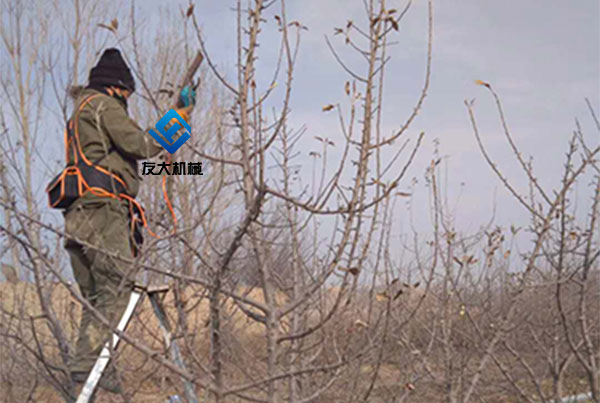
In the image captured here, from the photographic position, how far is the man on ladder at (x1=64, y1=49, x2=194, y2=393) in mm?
2557

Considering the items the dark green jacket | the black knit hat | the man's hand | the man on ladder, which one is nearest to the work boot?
the man on ladder

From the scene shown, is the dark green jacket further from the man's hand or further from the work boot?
the work boot

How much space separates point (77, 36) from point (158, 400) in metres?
6.61

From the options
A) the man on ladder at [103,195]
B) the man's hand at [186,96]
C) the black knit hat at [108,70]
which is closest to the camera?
the man's hand at [186,96]

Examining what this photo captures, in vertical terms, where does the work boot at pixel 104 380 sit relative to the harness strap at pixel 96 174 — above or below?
below

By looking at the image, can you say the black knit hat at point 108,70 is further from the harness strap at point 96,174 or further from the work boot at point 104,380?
the work boot at point 104,380

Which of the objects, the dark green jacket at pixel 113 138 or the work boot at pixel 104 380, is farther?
the dark green jacket at pixel 113 138

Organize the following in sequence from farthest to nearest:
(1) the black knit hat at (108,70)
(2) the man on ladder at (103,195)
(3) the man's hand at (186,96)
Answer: (1) the black knit hat at (108,70) < (2) the man on ladder at (103,195) < (3) the man's hand at (186,96)

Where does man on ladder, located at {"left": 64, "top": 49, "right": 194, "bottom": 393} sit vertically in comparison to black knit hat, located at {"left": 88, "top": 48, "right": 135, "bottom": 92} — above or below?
below

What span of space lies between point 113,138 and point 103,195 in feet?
0.84

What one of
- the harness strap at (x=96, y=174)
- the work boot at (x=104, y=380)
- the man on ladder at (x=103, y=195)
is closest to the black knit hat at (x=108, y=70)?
the man on ladder at (x=103, y=195)

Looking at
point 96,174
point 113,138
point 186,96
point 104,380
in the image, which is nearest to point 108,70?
point 113,138

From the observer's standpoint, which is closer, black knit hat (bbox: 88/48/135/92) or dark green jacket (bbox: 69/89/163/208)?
dark green jacket (bbox: 69/89/163/208)

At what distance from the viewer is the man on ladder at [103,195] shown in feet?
8.39
